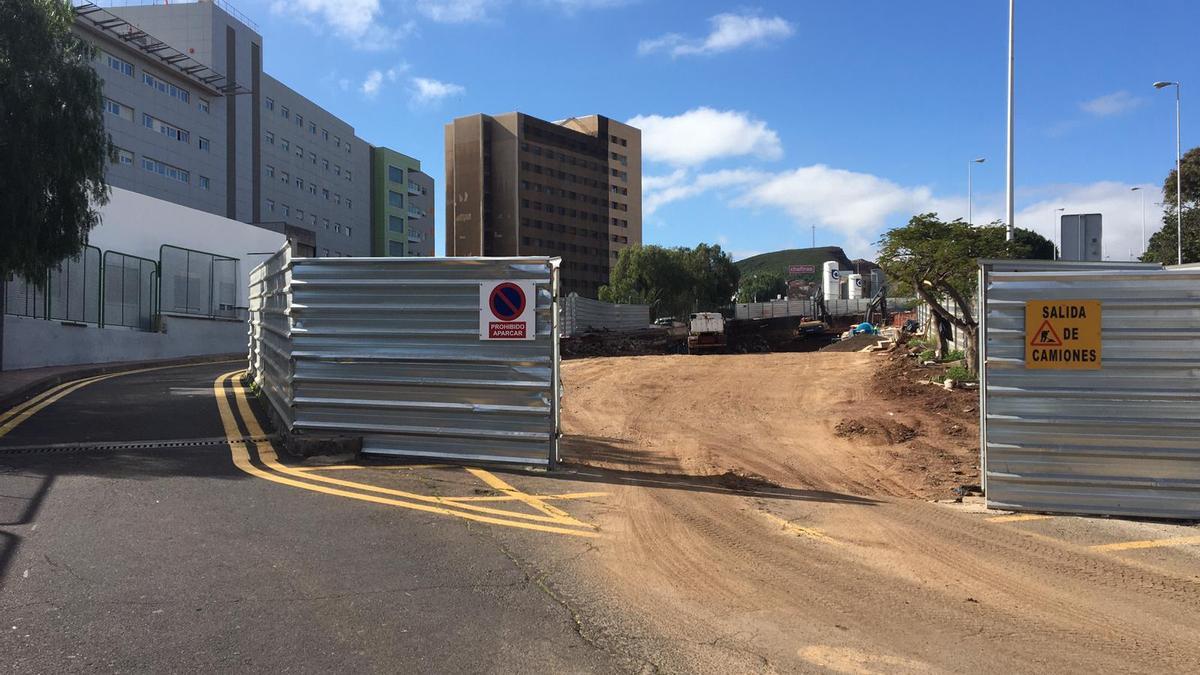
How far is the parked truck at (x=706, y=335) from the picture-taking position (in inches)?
1694

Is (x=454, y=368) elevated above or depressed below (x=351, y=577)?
above

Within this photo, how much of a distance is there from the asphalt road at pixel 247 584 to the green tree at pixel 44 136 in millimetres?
9137

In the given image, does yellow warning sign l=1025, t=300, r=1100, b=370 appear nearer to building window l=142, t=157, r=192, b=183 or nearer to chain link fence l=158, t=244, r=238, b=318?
chain link fence l=158, t=244, r=238, b=318

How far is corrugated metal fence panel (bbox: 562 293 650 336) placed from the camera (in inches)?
1667

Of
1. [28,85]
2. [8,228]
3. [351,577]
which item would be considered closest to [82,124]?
[28,85]

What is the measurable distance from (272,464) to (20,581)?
340 cm

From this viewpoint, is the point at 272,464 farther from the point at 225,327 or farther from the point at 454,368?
the point at 225,327

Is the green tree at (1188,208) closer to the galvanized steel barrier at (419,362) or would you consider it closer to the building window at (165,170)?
the galvanized steel barrier at (419,362)

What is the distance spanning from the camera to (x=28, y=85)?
1459 centimetres

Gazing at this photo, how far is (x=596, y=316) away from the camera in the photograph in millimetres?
48531

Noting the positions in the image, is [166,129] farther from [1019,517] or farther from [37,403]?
[1019,517]

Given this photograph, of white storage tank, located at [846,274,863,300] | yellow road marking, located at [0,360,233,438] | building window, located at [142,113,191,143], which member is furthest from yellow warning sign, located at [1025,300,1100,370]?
white storage tank, located at [846,274,863,300]

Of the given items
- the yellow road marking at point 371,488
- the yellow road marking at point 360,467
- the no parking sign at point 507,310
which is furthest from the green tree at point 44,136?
the no parking sign at point 507,310

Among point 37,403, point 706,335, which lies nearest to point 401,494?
point 37,403
